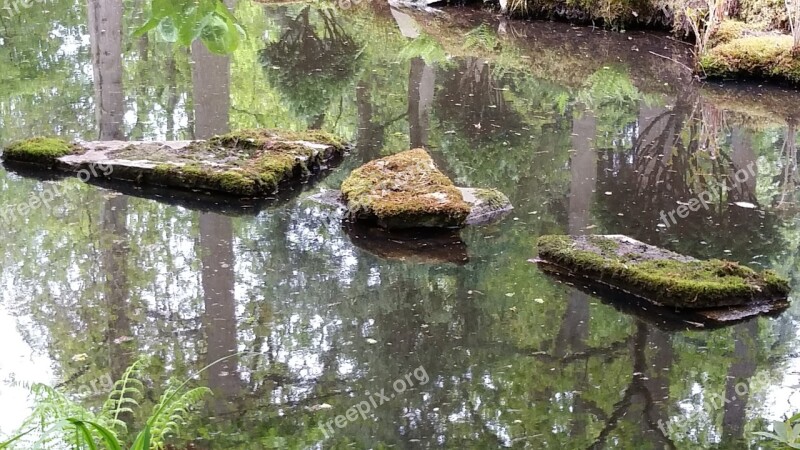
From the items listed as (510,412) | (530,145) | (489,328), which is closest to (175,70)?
(530,145)

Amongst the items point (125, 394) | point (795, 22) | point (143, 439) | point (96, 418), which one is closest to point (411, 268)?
point (125, 394)

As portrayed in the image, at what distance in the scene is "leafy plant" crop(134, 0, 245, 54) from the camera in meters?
2.22

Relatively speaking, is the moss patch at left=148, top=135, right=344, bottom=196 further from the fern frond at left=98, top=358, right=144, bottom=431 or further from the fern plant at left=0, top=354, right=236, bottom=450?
the fern plant at left=0, top=354, right=236, bottom=450

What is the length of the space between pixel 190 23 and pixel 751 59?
976 centimetres

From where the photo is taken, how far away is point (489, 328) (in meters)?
4.92

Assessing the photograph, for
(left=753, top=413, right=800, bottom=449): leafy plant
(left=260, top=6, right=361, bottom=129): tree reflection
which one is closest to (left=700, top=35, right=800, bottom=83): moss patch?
(left=260, top=6, right=361, bottom=129): tree reflection

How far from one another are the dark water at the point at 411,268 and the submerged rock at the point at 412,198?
20 cm

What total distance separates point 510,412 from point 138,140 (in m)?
4.86

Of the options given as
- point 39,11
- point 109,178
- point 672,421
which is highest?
point 39,11

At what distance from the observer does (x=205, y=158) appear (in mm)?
7141

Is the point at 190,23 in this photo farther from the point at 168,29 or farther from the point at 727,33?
the point at 727,33

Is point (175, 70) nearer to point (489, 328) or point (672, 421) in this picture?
point (489, 328)

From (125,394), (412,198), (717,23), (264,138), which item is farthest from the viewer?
(717,23)

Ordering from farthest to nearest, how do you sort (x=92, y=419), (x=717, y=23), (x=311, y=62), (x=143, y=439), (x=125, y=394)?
(x=717, y=23) < (x=311, y=62) < (x=125, y=394) < (x=92, y=419) < (x=143, y=439)
